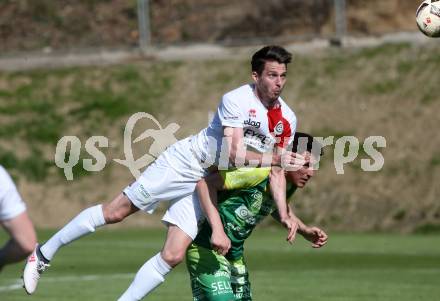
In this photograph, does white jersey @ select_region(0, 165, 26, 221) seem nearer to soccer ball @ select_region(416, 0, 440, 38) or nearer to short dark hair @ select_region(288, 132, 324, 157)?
short dark hair @ select_region(288, 132, 324, 157)

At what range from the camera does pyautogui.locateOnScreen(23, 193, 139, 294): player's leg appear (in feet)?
34.8

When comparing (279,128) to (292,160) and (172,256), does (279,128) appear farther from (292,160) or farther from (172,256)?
(172,256)

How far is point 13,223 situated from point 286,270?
8.28 metres

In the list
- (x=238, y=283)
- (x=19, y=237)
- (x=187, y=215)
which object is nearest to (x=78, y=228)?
(x=187, y=215)

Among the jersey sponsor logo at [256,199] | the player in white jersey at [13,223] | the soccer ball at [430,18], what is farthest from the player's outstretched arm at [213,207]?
the soccer ball at [430,18]

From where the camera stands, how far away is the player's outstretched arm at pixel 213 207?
9.59 metres

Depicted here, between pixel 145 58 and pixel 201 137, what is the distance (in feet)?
70.8

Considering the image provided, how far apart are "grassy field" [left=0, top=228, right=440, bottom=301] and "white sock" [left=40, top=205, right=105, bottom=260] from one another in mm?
2289

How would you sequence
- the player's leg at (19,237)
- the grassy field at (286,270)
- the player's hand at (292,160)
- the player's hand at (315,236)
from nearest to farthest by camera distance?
the player's leg at (19,237) < the player's hand at (292,160) < the player's hand at (315,236) < the grassy field at (286,270)

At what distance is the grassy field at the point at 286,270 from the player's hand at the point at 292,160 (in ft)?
11.2

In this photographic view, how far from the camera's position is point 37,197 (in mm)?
28188

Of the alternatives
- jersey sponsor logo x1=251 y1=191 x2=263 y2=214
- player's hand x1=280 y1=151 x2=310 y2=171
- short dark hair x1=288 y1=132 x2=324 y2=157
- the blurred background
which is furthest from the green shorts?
the blurred background

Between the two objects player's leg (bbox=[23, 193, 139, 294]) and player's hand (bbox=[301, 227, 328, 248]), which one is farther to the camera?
player's leg (bbox=[23, 193, 139, 294])

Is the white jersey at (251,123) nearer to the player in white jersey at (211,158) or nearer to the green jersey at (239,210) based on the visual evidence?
the player in white jersey at (211,158)
